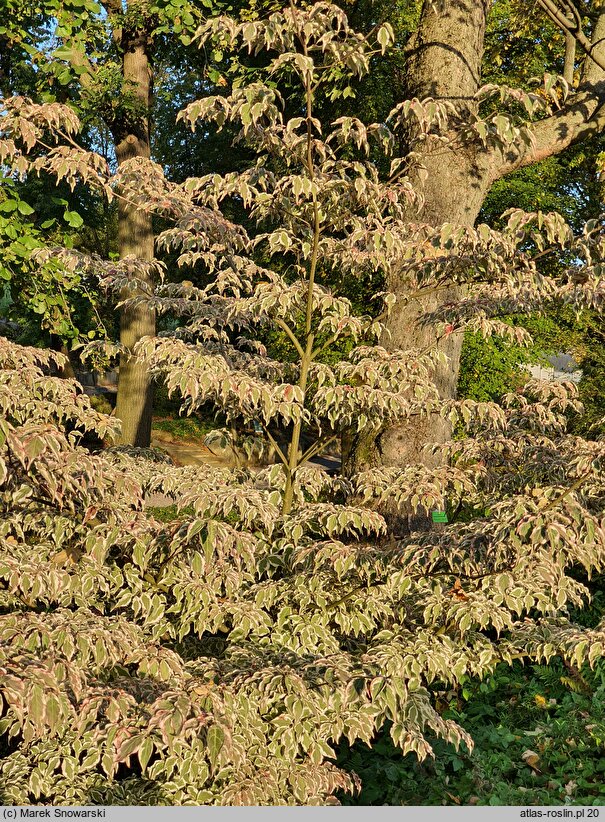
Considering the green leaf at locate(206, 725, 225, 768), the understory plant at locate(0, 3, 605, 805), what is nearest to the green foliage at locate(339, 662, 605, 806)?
the understory plant at locate(0, 3, 605, 805)

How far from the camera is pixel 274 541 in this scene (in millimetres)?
4254

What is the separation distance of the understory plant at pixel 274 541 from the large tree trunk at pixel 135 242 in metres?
5.69

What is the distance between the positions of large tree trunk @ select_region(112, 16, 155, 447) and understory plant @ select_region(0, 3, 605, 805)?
5694 millimetres

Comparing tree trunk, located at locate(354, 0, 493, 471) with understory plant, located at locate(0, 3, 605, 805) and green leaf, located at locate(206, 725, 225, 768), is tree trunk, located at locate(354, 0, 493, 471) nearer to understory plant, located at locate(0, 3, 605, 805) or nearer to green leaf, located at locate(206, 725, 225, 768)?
understory plant, located at locate(0, 3, 605, 805)

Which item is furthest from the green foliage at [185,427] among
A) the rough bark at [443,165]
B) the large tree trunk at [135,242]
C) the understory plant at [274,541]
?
the understory plant at [274,541]

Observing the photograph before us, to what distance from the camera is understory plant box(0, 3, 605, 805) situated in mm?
3123

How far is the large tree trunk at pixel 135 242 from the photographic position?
35.1ft

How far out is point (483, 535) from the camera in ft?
12.9

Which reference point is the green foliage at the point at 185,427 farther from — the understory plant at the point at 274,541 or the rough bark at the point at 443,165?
the understory plant at the point at 274,541

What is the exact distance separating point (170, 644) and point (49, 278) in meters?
4.98

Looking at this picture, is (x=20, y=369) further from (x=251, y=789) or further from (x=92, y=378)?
(x=92, y=378)

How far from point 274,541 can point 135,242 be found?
24.3ft

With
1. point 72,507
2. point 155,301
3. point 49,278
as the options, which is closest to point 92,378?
point 49,278

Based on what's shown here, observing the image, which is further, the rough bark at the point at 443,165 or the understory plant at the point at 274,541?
the rough bark at the point at 443,165
